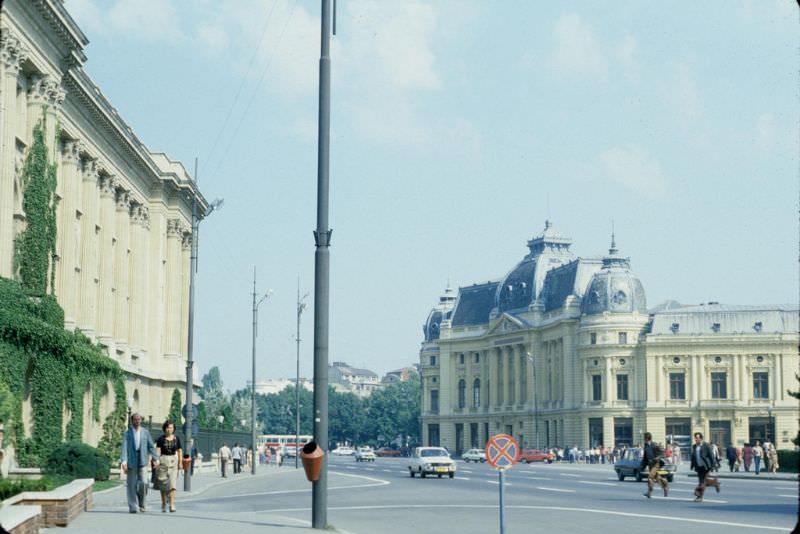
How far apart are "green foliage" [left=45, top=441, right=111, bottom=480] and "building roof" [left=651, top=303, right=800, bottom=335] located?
100656 millimetres

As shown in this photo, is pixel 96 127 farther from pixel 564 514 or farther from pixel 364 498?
pixel 564 514

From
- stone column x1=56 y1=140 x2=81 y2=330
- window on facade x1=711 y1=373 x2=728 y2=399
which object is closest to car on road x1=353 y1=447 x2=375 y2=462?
window on facade x1=711 y1=373 x2=728 y2=399

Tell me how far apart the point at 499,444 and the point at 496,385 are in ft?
486

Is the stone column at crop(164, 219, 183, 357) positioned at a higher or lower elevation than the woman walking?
higher

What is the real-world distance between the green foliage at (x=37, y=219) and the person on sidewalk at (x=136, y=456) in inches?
713

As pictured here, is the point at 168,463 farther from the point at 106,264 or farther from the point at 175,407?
the point at 175,407

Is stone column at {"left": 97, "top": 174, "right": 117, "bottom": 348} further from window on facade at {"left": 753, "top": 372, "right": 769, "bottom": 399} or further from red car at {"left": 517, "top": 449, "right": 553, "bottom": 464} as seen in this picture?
window on facade at {"left": 753, "top": 372, "right": 769, "bottom": 399}

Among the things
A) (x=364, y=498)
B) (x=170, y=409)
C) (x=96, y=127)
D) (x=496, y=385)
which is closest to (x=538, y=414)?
(x=496, y=385)

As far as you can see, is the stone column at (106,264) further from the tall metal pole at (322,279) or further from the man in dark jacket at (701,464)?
the tall metal pole at (322,279)

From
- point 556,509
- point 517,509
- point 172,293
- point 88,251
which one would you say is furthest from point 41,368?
point 172,293

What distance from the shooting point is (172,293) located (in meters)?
76.3

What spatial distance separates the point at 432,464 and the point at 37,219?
23961 millimetres

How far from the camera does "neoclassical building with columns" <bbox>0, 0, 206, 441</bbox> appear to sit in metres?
40.7

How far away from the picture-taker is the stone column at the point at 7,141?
37875 mm
